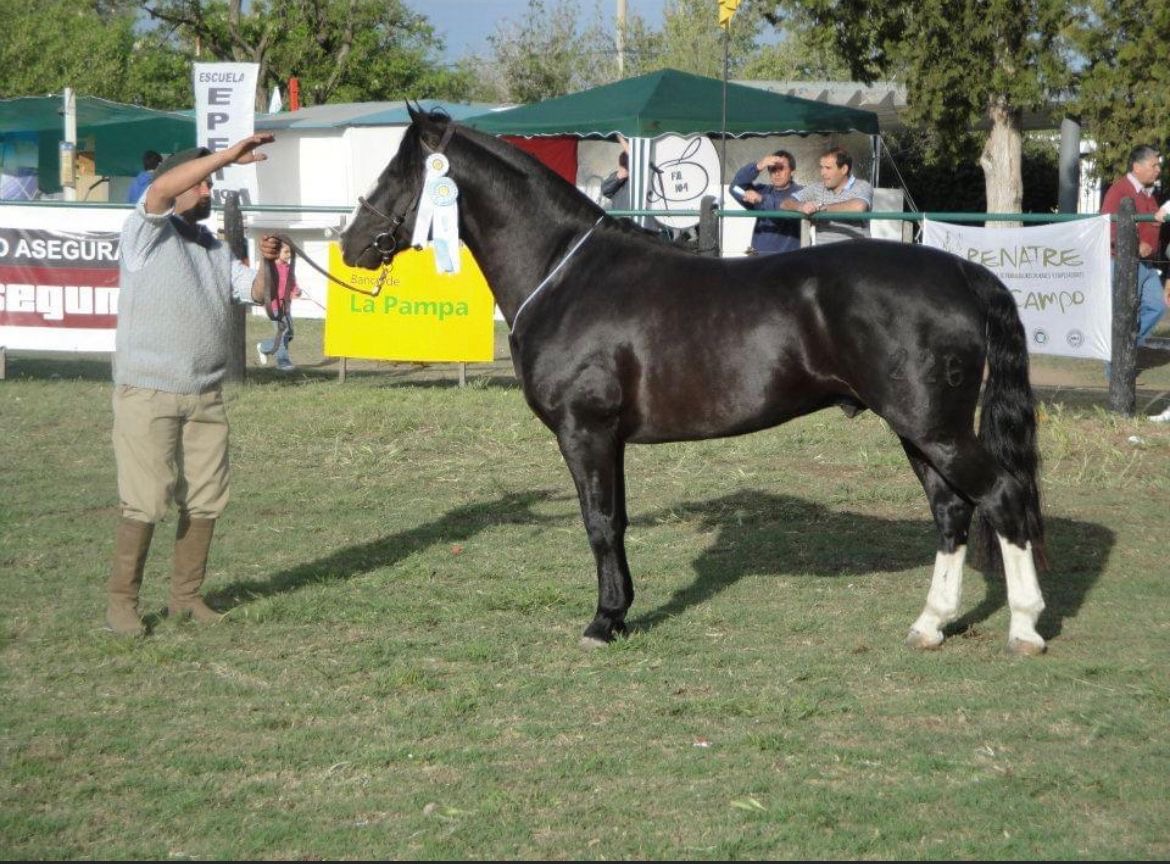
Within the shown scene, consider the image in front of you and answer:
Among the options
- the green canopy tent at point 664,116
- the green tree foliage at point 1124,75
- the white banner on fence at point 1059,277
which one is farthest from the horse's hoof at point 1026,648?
the green canopy tent at point 664,116

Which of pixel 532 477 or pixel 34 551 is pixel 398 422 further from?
pixel 34 551

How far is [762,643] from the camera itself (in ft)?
20.2

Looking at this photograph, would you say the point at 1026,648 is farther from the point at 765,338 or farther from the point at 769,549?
the point at 769,549

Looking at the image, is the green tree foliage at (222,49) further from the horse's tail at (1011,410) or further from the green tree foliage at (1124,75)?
the horse's tail at (1011,410)

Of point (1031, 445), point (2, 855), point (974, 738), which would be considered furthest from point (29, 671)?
point (1031, 445)

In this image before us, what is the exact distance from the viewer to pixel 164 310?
237 inches

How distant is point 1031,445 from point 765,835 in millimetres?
2610

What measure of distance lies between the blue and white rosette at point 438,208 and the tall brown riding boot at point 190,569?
1656 millimetres

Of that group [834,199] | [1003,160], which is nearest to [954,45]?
[1003,160]

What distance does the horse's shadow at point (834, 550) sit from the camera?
22.4 ft

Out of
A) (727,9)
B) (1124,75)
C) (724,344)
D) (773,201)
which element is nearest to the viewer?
(724,344)

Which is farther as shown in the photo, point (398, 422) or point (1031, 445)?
point (398, 422)

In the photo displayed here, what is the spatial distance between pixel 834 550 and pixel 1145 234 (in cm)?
582

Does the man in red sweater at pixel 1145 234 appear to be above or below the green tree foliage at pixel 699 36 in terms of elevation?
below
